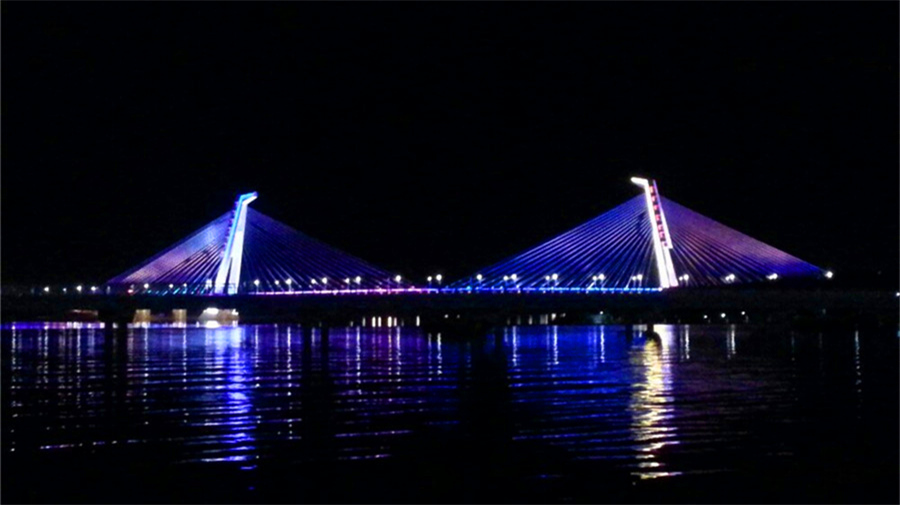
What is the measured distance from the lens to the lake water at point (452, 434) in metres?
14.1

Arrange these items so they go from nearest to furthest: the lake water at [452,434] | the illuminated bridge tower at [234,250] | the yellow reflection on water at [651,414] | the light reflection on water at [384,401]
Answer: the lake water at [452,434]
the yellow reflection on water at [651,414]
the light reflection on water at [384,401]
the illuminated bridge tower at [234,250]

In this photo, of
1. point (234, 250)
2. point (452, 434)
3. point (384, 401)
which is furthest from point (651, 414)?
point (234, 250)

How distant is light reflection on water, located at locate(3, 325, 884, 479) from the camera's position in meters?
17.7

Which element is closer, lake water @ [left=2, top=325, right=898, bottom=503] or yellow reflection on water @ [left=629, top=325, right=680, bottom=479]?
lake water @ [left=2, top=325, right=898, bottom=503]

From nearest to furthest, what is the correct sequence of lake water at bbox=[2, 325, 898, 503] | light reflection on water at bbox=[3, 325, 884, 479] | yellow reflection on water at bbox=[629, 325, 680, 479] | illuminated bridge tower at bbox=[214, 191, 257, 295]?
lake water at bbox=[2, 325, 898, 503] < yellow reflection on water at bbox=[629, 325, 680, 479] < light reflection on water at bbox=[3, 325, 884, 479] < illuminated bridge tower at bbox=[214, 191, 257, 295]

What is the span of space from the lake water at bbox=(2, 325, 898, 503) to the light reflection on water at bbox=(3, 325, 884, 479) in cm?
8

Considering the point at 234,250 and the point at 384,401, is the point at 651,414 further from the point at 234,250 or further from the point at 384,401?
the point at 234,250

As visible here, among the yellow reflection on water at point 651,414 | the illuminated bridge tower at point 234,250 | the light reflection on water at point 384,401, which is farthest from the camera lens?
the illuminated bridge tower at point 234,250

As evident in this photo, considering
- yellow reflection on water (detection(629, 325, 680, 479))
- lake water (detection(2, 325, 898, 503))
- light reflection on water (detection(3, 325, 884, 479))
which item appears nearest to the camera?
lake water (detection(2, 325, 898, 503))

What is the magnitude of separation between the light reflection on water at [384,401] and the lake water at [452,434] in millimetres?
81

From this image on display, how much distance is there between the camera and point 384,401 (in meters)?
24.7

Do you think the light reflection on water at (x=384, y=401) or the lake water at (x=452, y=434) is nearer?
the lake water at (x=452, y=434)

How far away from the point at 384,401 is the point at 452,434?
5880mm

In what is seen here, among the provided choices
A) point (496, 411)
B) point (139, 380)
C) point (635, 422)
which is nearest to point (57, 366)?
point (139, 380)
